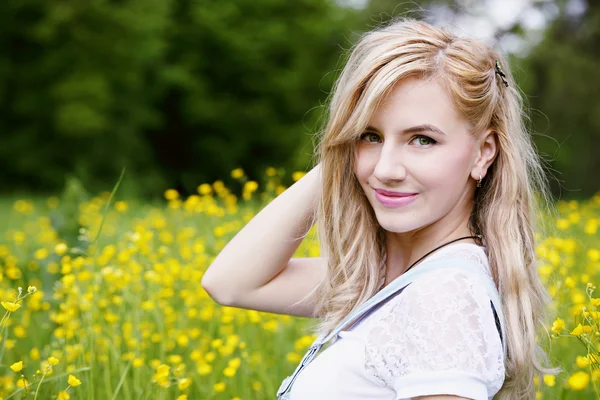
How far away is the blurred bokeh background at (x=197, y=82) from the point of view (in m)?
17.8

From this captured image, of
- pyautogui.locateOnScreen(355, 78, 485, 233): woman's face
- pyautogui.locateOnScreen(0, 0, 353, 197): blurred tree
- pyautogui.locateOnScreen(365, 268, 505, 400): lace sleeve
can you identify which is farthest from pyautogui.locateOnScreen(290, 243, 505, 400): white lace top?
pyautogui.locateOnScreen(0, 0, 353, 197): blurred tree

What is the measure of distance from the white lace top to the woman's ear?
171mm

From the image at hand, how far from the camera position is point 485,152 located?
4.98ft

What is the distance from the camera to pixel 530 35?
829 inches

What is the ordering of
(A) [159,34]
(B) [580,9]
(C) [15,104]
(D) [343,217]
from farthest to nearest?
(A) [159,34] → (C) [15,104] → (B) [580,9] → (D) [343,217]

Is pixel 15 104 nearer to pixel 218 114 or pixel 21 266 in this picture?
pixel 218 114

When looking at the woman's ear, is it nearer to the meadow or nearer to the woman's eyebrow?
the woman's eyebrow

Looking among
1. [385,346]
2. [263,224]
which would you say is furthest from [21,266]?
[385,346]

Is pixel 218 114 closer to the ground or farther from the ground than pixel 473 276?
closer to the ground

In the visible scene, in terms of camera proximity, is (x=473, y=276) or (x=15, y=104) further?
(x=15, y=104)

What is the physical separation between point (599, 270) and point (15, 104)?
19.0m

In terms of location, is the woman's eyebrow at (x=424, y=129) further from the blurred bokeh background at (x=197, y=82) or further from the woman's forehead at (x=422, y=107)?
the blurred bokeh background at (x=197, y=82)

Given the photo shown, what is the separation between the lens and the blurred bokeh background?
17797 millimetres

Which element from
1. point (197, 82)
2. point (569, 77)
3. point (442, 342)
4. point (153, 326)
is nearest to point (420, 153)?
point (442, 342)
